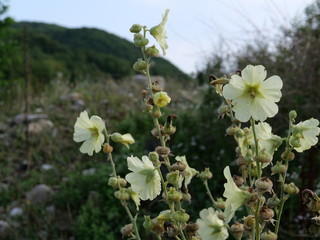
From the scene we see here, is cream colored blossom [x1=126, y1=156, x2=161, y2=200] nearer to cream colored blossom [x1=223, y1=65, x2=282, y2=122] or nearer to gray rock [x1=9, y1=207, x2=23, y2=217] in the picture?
cream colored blossom [x1=223, y1=65, x2=282, y2=122]

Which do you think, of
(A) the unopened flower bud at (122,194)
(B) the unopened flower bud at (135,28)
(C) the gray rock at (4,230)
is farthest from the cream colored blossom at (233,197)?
(C) the gray rock at (4,230)

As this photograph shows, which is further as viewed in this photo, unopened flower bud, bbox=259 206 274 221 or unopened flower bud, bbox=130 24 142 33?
unopened flower bud, bbox=130 24 142 33

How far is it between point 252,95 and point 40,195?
3.48 meters

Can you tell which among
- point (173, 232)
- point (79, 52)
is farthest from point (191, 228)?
point (79, 52)

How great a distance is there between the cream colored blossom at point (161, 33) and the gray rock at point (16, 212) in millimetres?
3069

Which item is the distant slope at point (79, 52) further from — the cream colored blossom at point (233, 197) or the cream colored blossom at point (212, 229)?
the cream colored blossom at point (233, 197)

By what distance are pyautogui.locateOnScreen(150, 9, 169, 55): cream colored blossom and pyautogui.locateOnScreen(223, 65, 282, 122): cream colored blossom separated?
0.25 meters

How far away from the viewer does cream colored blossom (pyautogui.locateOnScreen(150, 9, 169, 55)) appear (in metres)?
1.20

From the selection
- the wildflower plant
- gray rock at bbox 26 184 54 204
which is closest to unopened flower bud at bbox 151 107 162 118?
the wildflower plant

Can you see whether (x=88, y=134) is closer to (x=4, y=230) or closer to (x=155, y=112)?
(x=155, y=112)

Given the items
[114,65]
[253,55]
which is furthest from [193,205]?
[114,65]

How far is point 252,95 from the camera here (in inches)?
41.2

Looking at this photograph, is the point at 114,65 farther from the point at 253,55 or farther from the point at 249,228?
the point at 249,228

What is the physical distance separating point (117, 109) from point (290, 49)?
256cm
